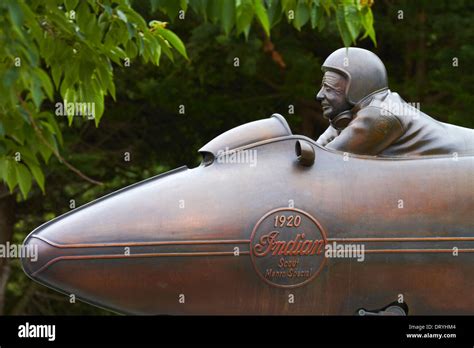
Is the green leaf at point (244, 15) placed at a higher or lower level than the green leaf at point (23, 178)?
higher

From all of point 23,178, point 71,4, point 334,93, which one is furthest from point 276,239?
point 71,4

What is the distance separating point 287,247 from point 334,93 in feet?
3.85

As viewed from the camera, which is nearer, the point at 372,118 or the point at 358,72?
the point at 372,118

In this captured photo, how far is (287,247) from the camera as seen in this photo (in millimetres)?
5984

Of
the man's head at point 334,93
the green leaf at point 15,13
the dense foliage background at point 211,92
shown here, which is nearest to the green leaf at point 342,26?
the man's head at point 334,93

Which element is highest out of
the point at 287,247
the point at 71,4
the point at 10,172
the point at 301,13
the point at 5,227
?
the point at 71,4

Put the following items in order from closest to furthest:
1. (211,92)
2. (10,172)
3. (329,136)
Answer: (10,172)
(329,136)
(211,92)

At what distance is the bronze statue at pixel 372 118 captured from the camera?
21.0ft

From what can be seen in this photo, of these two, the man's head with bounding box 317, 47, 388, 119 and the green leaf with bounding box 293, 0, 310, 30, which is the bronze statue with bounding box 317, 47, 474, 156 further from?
the green leaf with bounding box 293, 0, 310, 30

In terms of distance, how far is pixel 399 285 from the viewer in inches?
239

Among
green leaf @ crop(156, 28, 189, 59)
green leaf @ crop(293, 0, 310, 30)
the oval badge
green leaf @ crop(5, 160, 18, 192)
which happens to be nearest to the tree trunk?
green leaf @ crop(156, 28, 189, 59)

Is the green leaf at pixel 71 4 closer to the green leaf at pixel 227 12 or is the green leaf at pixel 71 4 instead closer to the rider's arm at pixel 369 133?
the green leaf at pixel 227 12

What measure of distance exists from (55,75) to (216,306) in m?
1.77

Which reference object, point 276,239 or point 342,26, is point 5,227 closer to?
point 276,239
